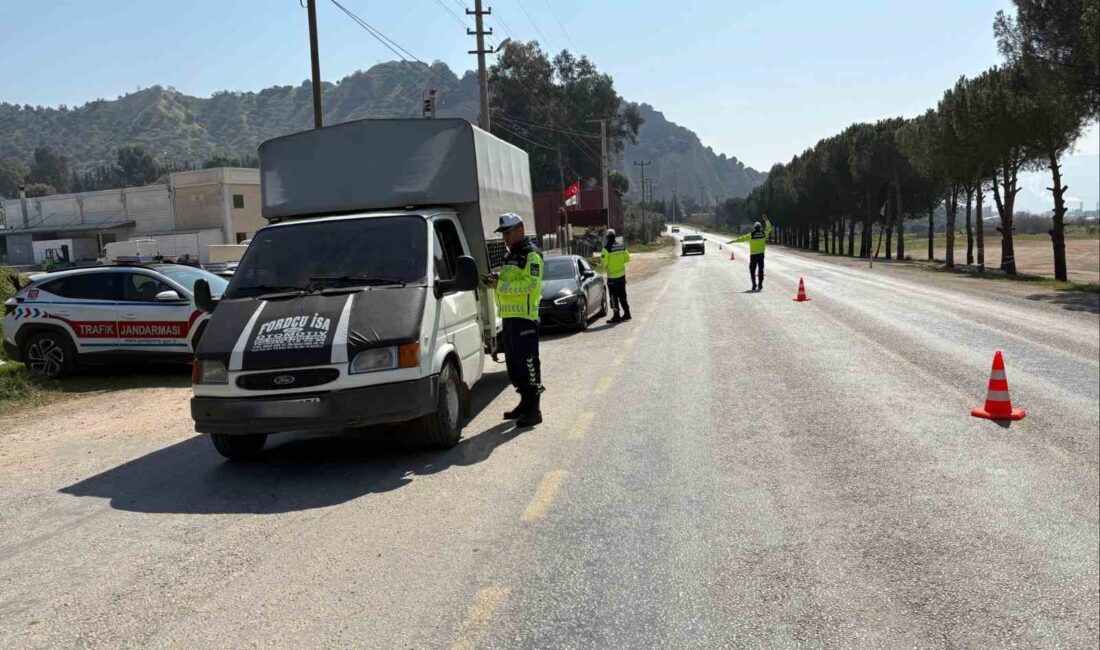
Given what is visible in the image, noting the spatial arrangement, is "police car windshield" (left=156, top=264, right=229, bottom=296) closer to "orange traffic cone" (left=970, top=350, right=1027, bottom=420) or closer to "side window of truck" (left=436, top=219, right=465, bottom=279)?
"side window of truck" (left=436, top=219, right=465, bottom=279)

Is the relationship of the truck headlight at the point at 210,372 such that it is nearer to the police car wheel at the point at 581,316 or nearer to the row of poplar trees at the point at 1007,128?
the police car wheel at the point at 581,316

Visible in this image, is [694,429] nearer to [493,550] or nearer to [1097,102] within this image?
[493,550]

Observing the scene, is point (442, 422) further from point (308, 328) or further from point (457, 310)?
point (308, 328)

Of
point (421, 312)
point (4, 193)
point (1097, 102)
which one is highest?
point (4, 193)

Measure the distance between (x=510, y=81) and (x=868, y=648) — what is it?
86049 millimetres

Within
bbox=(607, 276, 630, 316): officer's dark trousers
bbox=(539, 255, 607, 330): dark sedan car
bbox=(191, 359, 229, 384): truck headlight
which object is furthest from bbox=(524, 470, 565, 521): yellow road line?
bbox=(607, 276, 630, 316): officer's dark trousers

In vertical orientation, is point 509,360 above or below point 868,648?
above

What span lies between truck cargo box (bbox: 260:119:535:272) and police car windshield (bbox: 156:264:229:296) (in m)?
4.01

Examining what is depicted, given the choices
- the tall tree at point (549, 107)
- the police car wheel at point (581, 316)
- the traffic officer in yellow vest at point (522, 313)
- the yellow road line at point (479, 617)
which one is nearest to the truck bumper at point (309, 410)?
the traffic officer in yellow vest at point (522, 313)

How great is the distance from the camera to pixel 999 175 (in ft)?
129

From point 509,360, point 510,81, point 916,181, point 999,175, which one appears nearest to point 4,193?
point 510,81

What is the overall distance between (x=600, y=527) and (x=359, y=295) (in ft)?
9.34

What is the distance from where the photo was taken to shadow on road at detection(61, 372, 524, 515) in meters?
5.79

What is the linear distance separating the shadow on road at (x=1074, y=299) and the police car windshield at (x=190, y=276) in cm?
1813
